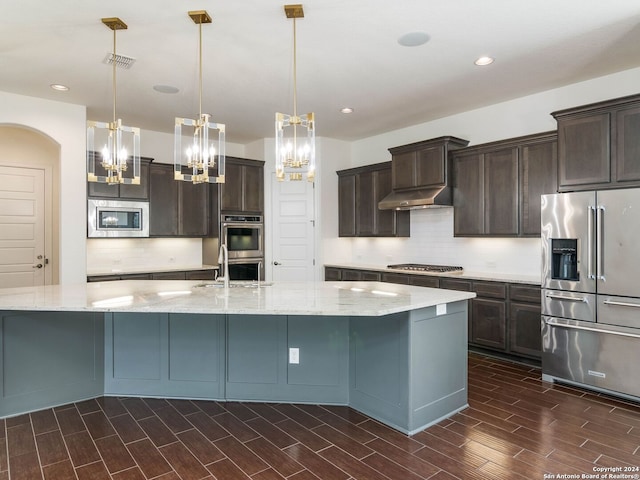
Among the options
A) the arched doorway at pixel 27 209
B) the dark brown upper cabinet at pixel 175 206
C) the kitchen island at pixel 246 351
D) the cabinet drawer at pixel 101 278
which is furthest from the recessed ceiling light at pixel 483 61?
the arched doorway at pixel 27 209

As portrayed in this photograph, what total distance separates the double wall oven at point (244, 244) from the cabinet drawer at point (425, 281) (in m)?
2.43

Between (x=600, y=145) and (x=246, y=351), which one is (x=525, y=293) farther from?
(x=246, y=351)

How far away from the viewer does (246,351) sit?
126 inches

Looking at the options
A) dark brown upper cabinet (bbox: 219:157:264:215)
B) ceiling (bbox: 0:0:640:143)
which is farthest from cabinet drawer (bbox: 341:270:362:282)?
ceiling (bbox: 0:0:640:143)

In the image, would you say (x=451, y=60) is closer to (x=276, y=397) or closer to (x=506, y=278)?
(x=506, y=278)

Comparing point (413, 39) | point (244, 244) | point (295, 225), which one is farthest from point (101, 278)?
point (413, 39)

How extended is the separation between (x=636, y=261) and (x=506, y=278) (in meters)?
1.28

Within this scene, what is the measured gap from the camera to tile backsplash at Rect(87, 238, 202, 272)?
18.5 ft

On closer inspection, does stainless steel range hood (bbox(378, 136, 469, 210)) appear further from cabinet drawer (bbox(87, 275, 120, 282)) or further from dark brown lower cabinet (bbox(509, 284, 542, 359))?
cabinet drawer (bbox(87, 275, 120, 282))

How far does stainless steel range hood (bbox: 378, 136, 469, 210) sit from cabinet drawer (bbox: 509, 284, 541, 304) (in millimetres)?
1341

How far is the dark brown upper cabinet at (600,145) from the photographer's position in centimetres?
332

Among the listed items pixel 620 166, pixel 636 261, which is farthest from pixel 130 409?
pixel 620 166

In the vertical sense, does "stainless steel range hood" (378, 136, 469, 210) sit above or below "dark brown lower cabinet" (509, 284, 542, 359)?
above

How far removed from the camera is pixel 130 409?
3113 millimetres
